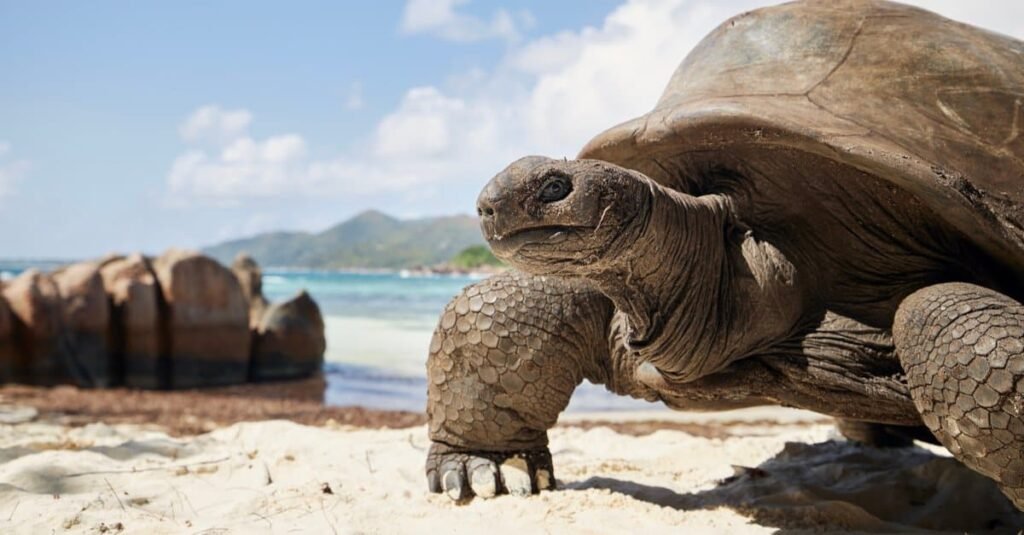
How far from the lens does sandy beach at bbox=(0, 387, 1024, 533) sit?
10.0 ft

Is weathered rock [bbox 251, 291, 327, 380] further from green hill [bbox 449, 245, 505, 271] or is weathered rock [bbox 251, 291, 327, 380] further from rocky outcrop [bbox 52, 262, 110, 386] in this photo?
green hill [bbox 449, 245, 505, 271]

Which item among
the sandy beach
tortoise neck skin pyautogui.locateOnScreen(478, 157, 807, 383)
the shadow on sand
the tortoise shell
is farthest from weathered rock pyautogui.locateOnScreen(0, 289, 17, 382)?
tortoise neck skin pyautogui.locateOnScreen(478, 157, 807, 383)

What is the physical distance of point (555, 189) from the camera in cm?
240

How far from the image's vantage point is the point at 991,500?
3.54 m

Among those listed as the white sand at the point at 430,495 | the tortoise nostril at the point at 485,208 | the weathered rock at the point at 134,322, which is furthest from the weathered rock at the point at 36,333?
the tortoise nostril at the point at 485,208

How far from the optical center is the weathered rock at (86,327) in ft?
35.7

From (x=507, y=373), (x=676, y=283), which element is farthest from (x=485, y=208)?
(x=507, y=373)

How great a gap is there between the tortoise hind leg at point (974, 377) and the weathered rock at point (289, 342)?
38.2 ft

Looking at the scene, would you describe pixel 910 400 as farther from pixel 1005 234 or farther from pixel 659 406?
pixel 659 406

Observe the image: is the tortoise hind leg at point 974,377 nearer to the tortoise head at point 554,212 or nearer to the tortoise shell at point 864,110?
the tortoise shell at point 864,110

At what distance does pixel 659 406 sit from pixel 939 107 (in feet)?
27.2

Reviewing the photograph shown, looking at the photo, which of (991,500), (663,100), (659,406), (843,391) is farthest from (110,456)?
(659,406)

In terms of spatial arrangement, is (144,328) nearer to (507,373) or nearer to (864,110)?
(507,373)

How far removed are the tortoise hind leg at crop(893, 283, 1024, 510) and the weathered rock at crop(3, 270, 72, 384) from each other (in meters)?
10.6
